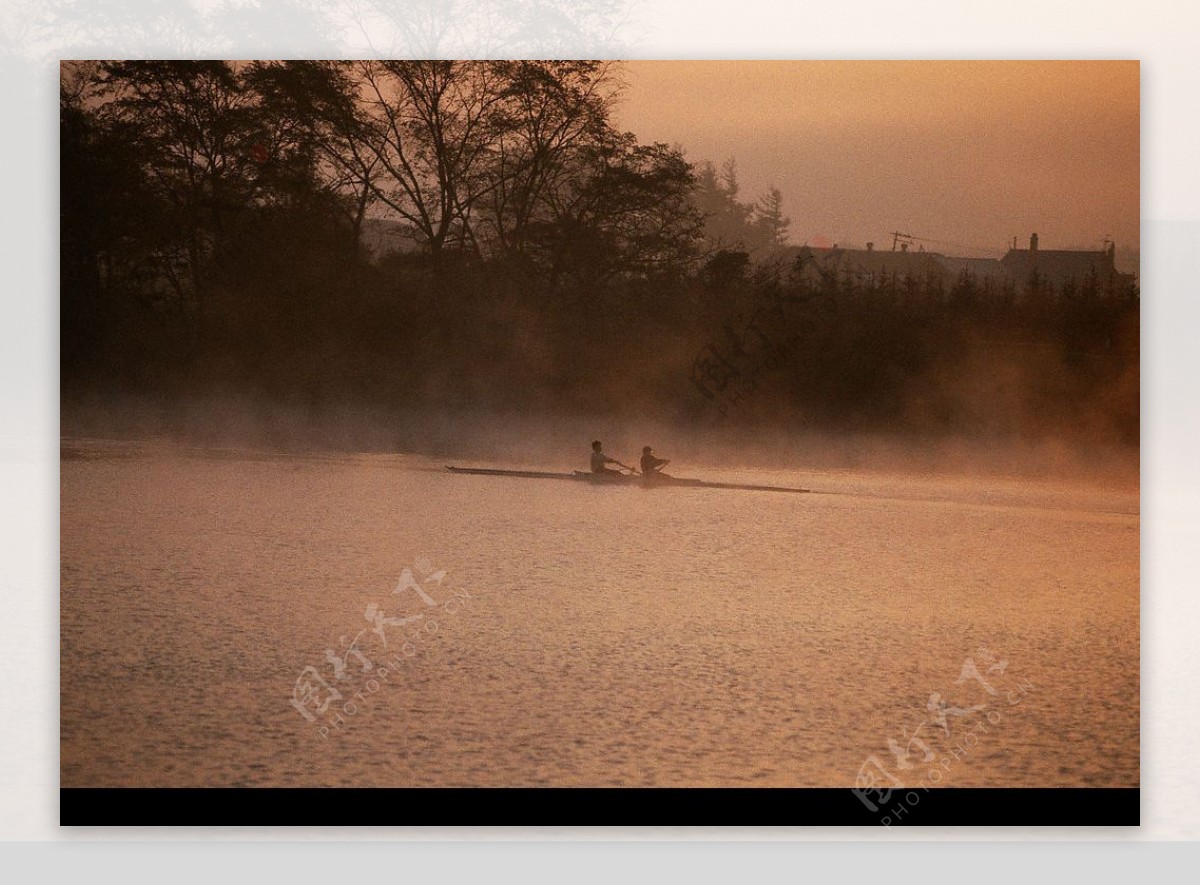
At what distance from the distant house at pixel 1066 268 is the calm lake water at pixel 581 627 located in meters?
0.70

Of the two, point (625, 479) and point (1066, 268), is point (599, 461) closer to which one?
point (625, 479)

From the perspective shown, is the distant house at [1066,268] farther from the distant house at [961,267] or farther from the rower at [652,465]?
the rower at [652,465]

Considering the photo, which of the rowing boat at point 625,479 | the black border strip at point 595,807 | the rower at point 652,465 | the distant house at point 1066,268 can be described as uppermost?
the distant house at point 1066,268

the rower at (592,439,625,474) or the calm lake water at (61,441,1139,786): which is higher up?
the rower at (592,439,625,474)

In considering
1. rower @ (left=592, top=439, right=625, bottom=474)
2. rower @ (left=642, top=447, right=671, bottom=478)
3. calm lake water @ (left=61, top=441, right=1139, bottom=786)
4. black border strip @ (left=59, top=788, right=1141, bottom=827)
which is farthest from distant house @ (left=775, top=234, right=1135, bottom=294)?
black border strip @ (left=59, top=788, right=1141, bottom=827)

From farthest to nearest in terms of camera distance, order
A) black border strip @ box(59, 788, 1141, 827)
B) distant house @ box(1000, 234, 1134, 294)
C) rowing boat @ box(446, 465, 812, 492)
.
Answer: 1. rowing boat @ box(446, 465, 812, 492)
2. distant house @ box(1000, 234, 1134, 294)
3. black border strip @ box(59, 788, 1141, 827)

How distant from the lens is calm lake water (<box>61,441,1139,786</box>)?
165 inches

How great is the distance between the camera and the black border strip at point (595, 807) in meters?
4.16

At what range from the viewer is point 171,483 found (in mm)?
4438

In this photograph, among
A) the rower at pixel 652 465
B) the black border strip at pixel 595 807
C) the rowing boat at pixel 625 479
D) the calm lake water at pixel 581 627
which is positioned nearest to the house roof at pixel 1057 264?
the calm lake water at pixel 581 627

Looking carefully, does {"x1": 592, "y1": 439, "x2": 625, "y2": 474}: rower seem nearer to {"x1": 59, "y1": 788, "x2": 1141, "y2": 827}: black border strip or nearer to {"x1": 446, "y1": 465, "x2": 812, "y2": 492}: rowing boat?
{"x1": 446, "y1": 465, "x2": 812, "y2": 492}: rowing boat

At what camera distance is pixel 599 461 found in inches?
174

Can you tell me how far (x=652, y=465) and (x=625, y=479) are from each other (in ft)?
0.36

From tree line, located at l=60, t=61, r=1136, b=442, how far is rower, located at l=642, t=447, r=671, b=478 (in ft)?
0.54
